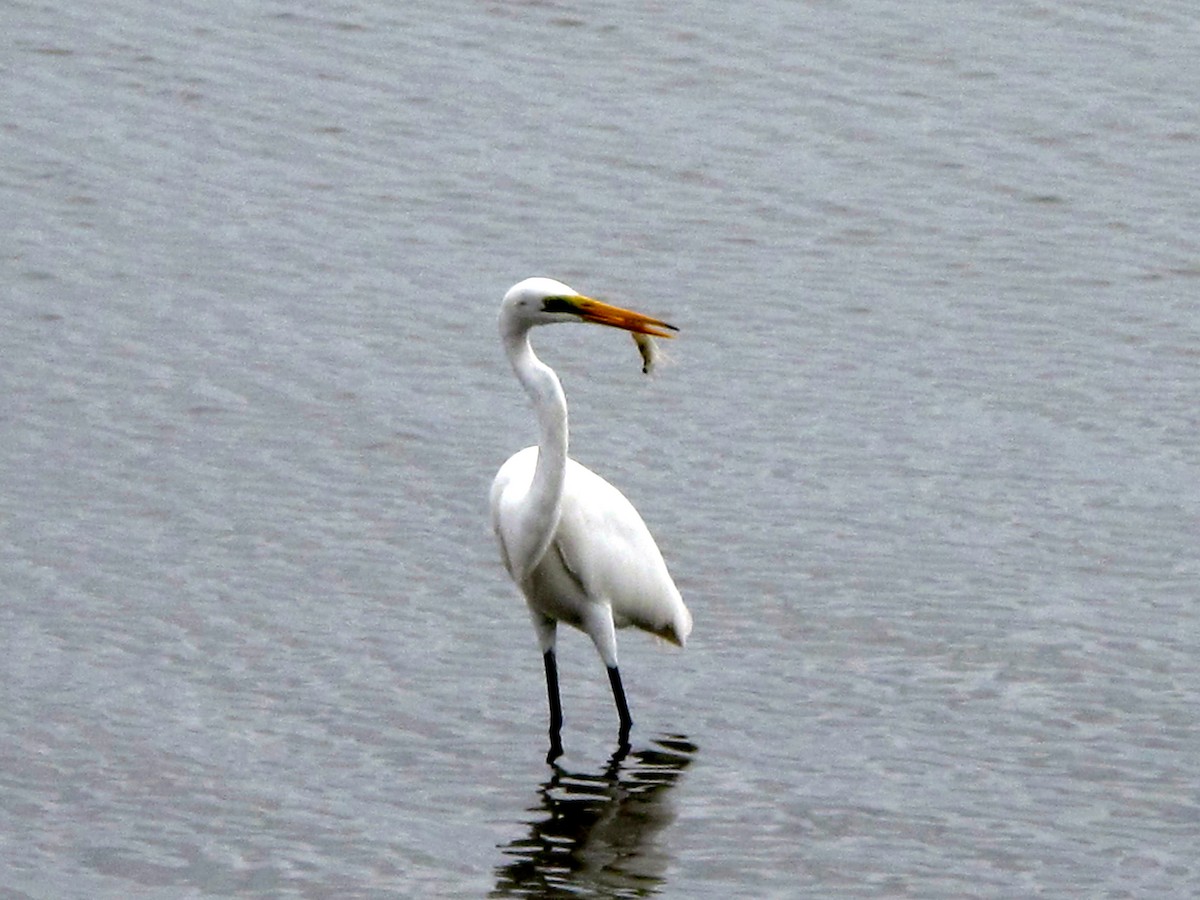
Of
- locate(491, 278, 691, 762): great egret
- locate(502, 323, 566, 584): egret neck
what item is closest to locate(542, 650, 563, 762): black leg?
locate(491, 278, 691, 762): great egret

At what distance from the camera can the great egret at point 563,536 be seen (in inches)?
323

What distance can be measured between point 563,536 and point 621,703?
2.06 ft

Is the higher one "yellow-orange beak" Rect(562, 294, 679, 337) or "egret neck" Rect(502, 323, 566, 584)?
"yellow-orange beak" Rect(562, 294, 679, 337)

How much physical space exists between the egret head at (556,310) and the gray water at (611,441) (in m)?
1.56

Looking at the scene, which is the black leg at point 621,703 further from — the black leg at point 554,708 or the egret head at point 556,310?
the egret head at point 556,310

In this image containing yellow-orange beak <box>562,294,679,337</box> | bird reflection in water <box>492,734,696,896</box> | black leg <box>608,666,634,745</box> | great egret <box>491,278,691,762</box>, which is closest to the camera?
bird reflection in water <box>492,734,696,896</box>

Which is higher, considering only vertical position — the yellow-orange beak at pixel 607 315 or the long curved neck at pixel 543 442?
the yellow-orange beak at pixel 607 315

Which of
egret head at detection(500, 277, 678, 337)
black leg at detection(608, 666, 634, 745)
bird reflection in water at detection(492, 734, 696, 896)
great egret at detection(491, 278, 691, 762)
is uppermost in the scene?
egret head at detection(500, 277, 678, 337)

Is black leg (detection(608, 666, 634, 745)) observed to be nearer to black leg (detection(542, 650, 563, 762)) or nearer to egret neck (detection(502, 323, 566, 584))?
black leg (detection(542, 650, 563, 762))

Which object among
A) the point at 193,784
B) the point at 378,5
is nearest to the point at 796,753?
the point at 193,784

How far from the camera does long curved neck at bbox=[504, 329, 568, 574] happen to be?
822 cm

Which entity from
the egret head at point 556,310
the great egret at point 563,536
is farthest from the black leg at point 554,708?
the egret head at point 556,310

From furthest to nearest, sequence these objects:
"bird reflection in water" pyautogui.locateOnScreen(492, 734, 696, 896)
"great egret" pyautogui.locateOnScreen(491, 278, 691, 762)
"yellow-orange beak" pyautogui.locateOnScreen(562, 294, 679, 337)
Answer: "great egret" pyautogui.locateOnScreen(491, 278, 691, 762) < "yellow-orange beak" pyautogui.locateOnScreen(562, 294, 679, 337) < "bird reflection in water" pyautogui.locateOnScreen(492, 734, 696, 896)

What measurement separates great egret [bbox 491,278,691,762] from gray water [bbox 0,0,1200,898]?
356 millimetres
